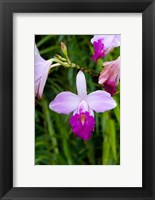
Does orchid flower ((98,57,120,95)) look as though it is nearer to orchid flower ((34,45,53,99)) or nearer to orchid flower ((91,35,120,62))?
orchid flower ((91,35,120,62))

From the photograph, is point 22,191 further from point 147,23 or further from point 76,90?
point 147,23

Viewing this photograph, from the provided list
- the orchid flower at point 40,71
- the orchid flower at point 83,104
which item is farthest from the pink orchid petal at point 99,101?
the orchid flower at point 40,71

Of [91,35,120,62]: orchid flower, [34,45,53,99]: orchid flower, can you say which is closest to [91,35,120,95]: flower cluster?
[91,35,120,62]: orchid flower

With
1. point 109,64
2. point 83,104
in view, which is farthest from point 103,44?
point 83,104

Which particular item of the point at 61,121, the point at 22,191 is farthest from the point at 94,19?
the point at 22,191

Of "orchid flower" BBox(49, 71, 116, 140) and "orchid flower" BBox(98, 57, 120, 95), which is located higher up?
"orchid flower" BBox(98, 57, 120, 95)

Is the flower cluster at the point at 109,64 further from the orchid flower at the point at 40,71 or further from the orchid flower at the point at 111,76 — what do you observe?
the orchid flower at the point at 40,71
